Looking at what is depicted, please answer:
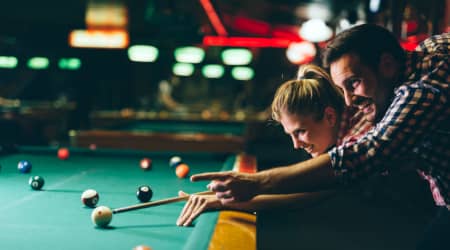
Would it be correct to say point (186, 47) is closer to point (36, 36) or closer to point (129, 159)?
point (36, 36)

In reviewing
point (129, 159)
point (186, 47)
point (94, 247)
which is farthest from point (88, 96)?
point (94, 247)

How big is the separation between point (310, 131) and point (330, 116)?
161 mm

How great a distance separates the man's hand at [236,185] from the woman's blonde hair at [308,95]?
927mm

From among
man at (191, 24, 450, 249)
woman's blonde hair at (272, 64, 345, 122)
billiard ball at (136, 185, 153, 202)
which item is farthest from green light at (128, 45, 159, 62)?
man at (191, 24, 450, 249)

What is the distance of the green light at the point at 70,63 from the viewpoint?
34.7 feet

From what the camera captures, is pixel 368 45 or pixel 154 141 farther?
pixel 154 141

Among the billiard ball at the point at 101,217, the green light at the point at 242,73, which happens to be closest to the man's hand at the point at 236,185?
the billiard ball at the point at 101,217

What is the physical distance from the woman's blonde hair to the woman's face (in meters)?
0.03

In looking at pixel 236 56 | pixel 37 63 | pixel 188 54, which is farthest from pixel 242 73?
pixel 37 63

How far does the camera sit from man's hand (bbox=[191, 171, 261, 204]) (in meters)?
1.59

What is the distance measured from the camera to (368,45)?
1700 mm

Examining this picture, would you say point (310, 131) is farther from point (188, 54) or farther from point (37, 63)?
point (37, 63)

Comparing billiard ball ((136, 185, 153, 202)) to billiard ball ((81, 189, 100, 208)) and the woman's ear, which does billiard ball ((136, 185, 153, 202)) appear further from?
the woman's ear

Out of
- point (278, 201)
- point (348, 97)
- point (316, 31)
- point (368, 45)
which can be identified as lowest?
point (278, 201)
